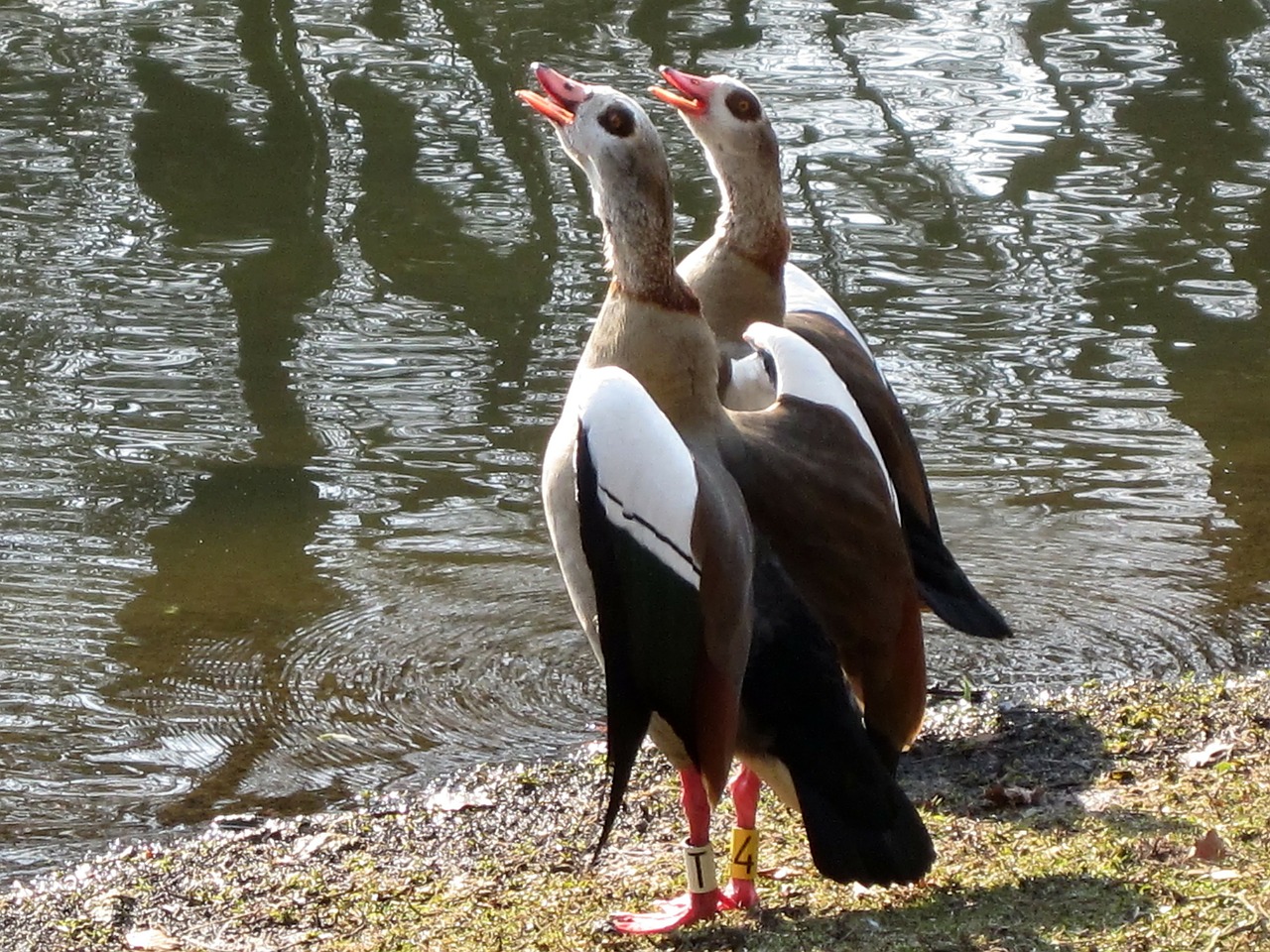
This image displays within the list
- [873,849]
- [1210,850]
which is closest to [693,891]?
[873,849]

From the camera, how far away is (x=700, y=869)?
3.68 metres

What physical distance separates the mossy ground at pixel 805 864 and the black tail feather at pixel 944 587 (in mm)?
396

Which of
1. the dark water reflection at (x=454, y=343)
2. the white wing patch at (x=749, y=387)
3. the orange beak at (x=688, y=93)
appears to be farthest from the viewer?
the dark water reflection at (x=454, y=343)

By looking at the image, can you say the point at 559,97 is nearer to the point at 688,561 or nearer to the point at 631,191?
the point at 631,191

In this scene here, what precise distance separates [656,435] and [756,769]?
850 millimetres

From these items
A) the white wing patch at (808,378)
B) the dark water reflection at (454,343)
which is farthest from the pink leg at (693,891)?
the dark water reflection at (454,343)

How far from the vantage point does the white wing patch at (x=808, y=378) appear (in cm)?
380

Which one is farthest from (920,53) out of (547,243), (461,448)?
(461,448)

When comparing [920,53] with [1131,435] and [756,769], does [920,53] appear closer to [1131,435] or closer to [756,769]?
[1131,435]

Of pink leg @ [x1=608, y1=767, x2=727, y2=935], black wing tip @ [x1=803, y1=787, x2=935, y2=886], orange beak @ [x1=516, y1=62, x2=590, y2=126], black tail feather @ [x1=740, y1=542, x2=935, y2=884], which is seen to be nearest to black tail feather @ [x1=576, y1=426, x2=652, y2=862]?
pink leg @ [x1=608, y1=767, x2=727, y2=935]

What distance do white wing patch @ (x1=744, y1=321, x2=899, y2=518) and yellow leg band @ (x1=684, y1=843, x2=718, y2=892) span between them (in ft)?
2.66

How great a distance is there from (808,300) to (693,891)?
1.87 meters

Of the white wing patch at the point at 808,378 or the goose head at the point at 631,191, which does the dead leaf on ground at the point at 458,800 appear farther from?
the goose head at the point at 631,191

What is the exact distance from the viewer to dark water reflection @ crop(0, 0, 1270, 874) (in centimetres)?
532
